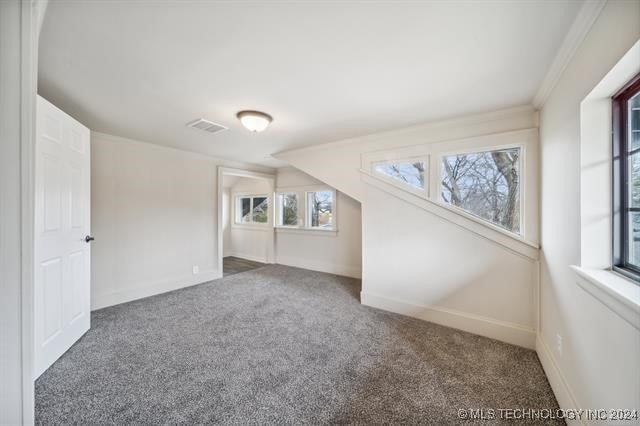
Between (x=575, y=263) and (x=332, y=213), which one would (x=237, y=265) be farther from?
(x=575, y=263)

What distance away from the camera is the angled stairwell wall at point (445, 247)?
2.29m

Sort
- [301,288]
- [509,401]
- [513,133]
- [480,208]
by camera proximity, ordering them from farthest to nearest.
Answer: [301,288] < [480,208] < [513,133] < [509,401]

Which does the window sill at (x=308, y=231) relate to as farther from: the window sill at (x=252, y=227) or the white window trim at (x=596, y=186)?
the white window trim at (x=596, y=186)

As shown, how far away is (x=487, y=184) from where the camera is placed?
8.38 feet

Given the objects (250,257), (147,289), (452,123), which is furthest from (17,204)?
(250,257)

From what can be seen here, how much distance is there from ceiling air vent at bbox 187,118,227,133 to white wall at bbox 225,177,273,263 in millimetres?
2666

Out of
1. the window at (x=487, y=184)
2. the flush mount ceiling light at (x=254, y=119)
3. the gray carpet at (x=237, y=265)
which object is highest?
the flush mount ceiling light at (x=254, y=119)

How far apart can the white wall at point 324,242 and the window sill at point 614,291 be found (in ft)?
11.0

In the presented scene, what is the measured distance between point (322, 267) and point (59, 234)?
3.80 metres

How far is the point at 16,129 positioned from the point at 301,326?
2499 mm

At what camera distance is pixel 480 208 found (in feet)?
8.44

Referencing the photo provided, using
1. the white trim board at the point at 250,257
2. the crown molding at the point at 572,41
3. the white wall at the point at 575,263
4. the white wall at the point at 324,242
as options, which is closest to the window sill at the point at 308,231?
the white wall at the point at 324,242

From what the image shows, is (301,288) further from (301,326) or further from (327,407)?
(327,407)

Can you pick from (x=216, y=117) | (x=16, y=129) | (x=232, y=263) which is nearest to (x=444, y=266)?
(x=216, y=117)
